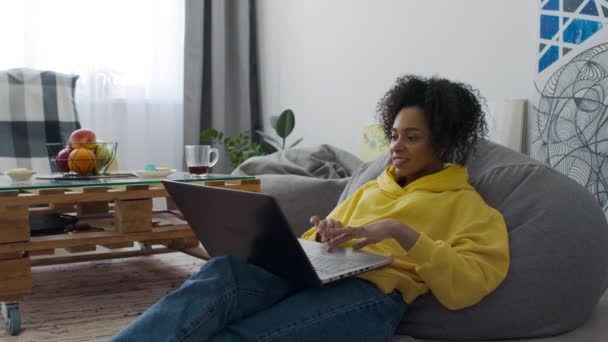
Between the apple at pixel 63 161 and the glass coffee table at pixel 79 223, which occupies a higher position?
the apple at pixel 63 161

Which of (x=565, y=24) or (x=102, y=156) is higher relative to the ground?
(x=565, y=24)

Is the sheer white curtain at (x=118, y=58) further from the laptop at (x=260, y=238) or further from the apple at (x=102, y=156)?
the laptop at (x=260, y=238)

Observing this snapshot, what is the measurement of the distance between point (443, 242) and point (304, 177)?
4.31 feet

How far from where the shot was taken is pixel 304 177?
2.50m

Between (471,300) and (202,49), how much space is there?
129 inches

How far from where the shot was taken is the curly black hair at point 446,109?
1416 millimetres

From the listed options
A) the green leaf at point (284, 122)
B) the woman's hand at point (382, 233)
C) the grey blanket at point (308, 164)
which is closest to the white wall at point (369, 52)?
the green leaf at point (284, 122)

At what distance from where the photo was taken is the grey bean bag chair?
130cm

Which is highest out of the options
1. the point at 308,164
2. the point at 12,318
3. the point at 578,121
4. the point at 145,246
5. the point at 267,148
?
the point at 578,121

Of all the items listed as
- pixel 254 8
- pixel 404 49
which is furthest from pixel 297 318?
pixel 254 8

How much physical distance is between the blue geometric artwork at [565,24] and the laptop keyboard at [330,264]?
1.24 m

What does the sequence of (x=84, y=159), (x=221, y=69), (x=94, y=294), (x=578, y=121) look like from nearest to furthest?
(x=578, y=121), (x=84, y=159), (x=94, y=294), (x=221, y=69)

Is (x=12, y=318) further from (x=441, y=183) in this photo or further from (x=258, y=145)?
(x=258, y=145)

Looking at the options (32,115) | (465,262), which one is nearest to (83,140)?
(32,115)
